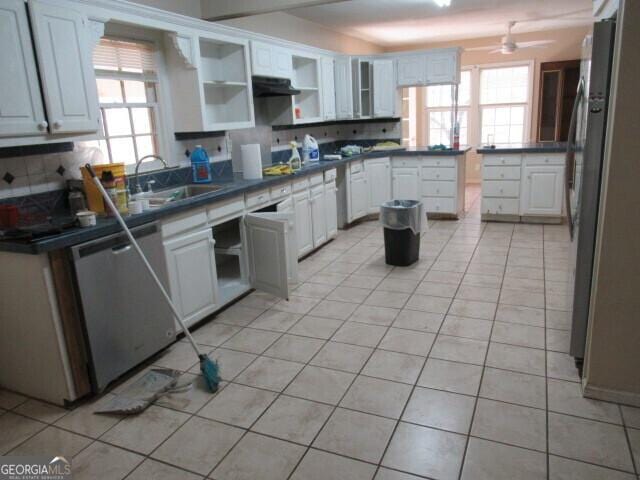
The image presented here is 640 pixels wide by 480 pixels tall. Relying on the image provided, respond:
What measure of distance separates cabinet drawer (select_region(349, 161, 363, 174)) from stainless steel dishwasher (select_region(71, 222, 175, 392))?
318 centimetres

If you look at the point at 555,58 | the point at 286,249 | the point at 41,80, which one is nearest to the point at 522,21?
the point at 555,58

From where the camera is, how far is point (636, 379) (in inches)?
84.7

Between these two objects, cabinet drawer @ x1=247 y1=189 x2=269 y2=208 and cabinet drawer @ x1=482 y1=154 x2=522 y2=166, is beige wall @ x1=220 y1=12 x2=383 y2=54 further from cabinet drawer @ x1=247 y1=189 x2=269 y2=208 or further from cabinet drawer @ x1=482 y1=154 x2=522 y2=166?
cabinet drawer @ x1=482 y1=154 x2=522 y2=166

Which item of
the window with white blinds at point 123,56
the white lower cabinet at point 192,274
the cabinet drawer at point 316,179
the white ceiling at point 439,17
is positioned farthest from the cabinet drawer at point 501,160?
the window with white blinds at point 123,56

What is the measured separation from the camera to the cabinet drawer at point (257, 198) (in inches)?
141

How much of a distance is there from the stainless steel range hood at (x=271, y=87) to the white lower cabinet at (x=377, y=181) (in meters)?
1.61

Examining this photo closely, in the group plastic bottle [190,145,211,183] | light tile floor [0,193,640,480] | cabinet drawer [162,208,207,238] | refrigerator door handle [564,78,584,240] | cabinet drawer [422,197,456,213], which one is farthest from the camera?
cabinet drawer [422,197,456,213]

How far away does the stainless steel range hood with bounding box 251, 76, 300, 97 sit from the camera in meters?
4.21

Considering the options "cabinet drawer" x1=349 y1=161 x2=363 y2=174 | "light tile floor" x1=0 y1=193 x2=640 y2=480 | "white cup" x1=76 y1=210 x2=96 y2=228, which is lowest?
"light tile floor" x1=0 y1=193 x2=640 y2=480

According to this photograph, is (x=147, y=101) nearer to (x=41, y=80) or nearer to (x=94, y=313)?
(x=41, y=80)

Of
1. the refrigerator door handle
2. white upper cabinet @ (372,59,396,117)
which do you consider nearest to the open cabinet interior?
the refrigerator door handle

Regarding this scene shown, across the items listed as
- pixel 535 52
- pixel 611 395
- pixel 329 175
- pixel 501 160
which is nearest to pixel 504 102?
pixel 535 52

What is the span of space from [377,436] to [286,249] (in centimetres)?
163

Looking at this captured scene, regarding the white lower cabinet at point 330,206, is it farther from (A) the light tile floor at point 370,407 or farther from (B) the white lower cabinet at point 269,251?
(A) the light tile floor at point 370,407
